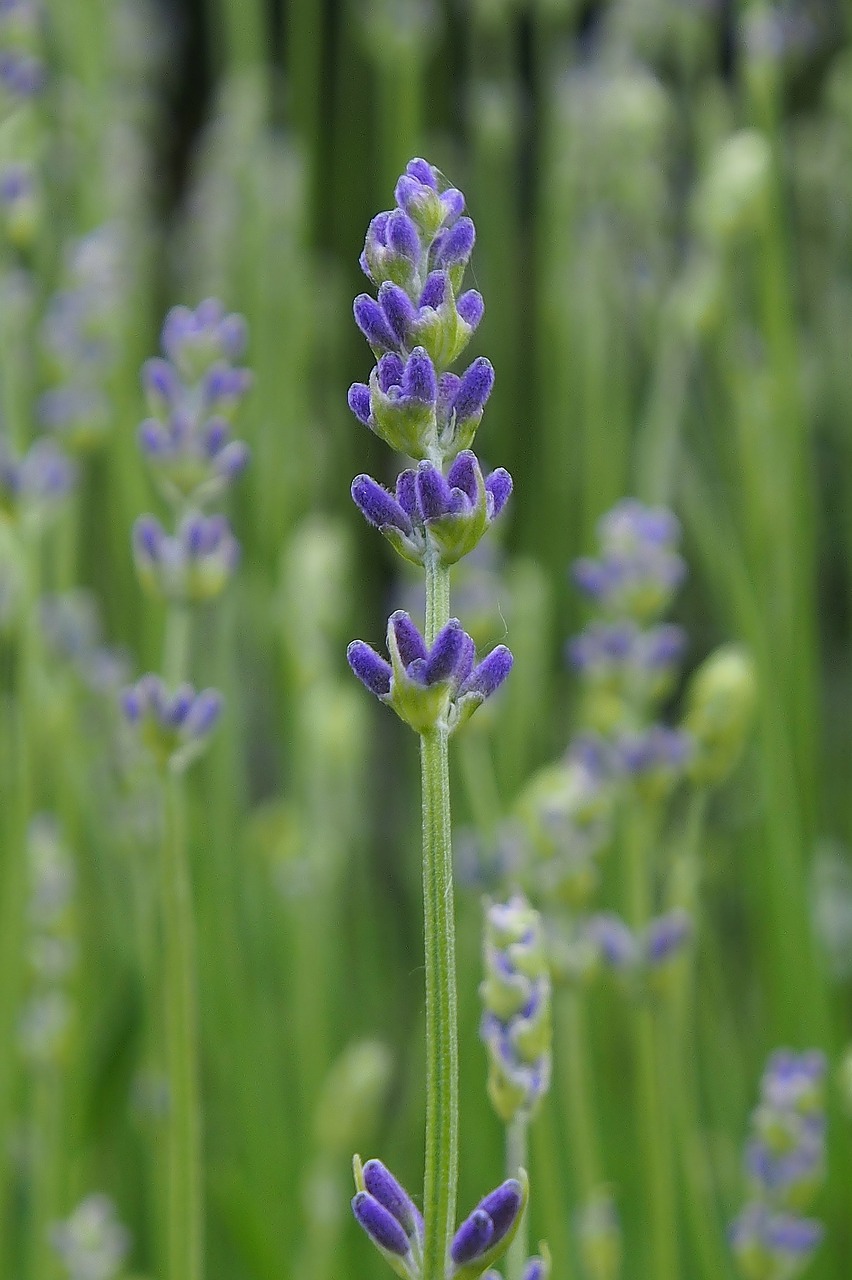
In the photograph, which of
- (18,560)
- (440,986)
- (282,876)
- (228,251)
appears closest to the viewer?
(440,986)

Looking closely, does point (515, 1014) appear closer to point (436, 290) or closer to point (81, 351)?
point (436, 290)

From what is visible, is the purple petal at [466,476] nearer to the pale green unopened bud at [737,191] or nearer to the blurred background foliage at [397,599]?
the blurred background foliage at [397,599]

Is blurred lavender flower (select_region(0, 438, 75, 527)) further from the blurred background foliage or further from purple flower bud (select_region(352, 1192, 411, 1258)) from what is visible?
purple flower bud (select_region(352, 1192, 411, 1258))

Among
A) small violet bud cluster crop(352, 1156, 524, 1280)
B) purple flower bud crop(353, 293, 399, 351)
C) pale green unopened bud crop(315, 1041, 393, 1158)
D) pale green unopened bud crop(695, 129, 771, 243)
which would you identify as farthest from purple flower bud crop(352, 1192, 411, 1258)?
pale green unopened bud crop(695, 129, 771, 243)

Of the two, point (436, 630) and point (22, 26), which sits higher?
point (22, 26)

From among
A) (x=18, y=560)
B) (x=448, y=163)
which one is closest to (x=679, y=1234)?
(x=18, y=560)

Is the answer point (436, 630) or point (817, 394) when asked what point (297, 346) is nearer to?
point (817, 394)
